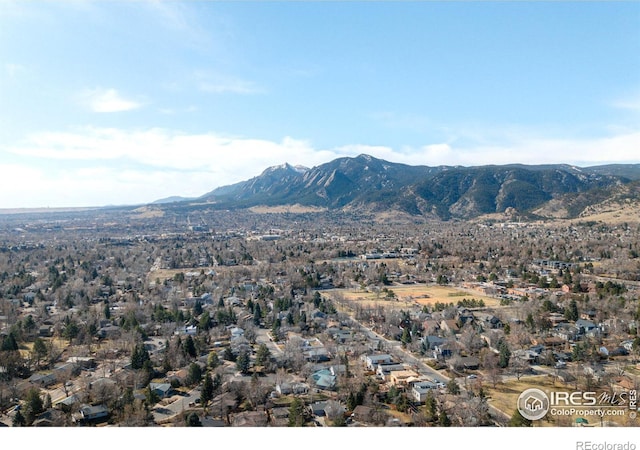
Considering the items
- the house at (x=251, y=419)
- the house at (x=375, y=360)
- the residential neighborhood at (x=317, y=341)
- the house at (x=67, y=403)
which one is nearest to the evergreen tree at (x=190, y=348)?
→ the residential neighborhood at (x=317, y=341)

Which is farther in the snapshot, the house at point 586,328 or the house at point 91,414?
the house at point 586,328

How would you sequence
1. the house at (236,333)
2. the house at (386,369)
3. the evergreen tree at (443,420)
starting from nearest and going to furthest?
the evergreen tree at (443,420) < the house at (386,369) < the house at (236,333)

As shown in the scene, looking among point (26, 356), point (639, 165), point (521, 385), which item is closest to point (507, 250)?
point (521, 385)

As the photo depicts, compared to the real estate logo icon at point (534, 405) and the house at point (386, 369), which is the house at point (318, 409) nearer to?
the house at point (386, 369)

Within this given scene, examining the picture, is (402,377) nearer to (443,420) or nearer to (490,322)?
(443,420)

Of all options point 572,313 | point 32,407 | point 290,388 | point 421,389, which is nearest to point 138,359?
point 32,407
